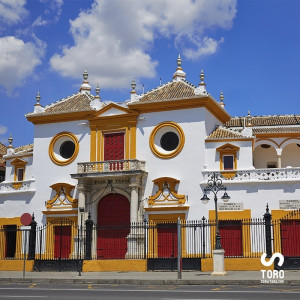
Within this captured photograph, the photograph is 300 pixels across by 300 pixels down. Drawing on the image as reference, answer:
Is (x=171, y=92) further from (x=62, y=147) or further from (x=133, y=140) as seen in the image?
(x=62, y=147)

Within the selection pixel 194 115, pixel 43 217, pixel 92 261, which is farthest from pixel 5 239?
pixel 194 115

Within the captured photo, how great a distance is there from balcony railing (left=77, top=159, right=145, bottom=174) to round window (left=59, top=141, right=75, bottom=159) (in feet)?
7.21

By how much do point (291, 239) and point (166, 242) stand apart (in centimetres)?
694

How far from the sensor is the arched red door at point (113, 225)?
31.3 m

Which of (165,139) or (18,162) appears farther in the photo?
(18,162)

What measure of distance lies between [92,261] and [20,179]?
12.2 m

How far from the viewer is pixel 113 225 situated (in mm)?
32219

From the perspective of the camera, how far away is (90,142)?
33250mm

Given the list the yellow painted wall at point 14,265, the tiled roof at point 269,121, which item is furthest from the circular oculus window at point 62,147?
the tiled roof at point 269,121

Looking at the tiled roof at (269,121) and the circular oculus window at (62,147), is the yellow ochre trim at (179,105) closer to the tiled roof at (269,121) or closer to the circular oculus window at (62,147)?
the circular oculus window at (62,147)

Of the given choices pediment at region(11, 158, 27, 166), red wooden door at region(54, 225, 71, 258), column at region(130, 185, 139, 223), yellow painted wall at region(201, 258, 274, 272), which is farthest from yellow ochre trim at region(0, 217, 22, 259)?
yellow painted wall at region(201, 258, 274, 272)

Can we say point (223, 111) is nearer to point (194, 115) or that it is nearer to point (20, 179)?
point (194, 115)

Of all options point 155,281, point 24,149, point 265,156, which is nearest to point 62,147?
point 24,149

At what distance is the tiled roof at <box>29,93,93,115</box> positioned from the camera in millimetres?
34125
